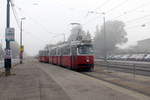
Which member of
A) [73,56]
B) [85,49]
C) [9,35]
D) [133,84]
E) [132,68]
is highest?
[9,35]

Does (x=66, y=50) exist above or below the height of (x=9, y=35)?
below

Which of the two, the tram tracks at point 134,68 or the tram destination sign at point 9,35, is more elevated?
the tram destination sign at point 9,35

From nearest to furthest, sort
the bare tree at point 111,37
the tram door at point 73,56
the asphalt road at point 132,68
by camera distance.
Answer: the asphalt road at point 132,68 < the tram door at point 73,56 < the bare tree at point 111,37

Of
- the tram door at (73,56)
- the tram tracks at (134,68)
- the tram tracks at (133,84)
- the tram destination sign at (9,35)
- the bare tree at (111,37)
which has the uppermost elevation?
the bare tree at (111,37)

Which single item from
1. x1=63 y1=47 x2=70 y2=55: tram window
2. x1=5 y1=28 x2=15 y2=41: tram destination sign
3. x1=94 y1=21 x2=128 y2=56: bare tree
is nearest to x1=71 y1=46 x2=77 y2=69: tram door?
x1=63 y1=47 x2=70 y2=55: tram window

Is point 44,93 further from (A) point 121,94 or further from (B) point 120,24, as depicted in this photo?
(B) point 120,24

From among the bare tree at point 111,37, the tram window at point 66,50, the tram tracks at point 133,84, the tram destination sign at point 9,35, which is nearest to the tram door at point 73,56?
the tram window at point 66,50

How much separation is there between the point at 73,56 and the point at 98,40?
223 feet

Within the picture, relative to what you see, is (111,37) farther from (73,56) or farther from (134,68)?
(134,68)

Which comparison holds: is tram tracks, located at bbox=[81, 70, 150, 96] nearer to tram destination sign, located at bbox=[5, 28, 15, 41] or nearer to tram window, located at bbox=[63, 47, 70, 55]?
tram destination sign, located at bbox=[5, 28, 15, 41]

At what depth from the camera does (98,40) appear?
92000 mm

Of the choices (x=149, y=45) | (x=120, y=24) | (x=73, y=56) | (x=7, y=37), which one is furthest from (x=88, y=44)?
(x=149, y=45)

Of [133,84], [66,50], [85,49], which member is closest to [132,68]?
[85,49]

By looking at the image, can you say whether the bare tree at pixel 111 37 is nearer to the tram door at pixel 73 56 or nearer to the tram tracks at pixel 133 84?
the tram door at pixel 73 56
